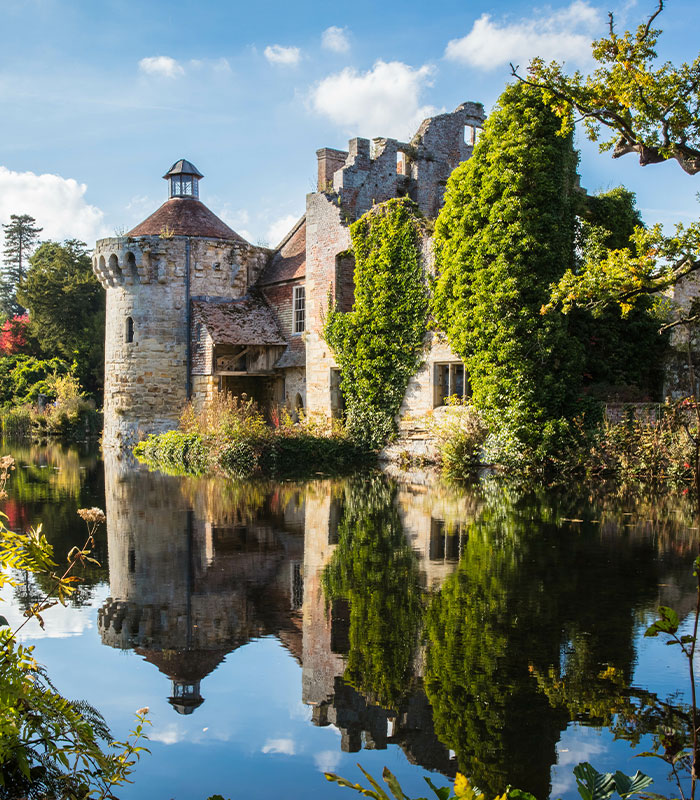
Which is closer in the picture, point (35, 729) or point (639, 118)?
point (35, 729)

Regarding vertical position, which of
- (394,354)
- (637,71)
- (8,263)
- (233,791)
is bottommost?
(233,791)

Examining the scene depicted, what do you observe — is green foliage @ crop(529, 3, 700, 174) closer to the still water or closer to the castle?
the still water

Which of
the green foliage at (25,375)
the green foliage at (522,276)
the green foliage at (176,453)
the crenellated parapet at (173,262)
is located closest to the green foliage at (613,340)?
the green foliage at (522,276)

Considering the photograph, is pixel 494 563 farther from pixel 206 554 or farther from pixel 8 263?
pixel 8 263

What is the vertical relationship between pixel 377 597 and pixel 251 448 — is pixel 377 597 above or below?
below

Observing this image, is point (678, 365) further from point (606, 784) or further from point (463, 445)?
point (606, 784)

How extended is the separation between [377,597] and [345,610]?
19.2 inches

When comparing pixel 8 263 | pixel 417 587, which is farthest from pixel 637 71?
pixel 8 263

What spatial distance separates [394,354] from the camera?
21016 mm

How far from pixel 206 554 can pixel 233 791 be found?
17.9 feet

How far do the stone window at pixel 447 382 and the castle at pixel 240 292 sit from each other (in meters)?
4.03

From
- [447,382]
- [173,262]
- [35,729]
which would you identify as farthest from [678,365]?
[35,729]

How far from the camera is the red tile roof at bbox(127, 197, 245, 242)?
2742 centimetres

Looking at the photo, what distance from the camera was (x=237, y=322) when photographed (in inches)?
1046
